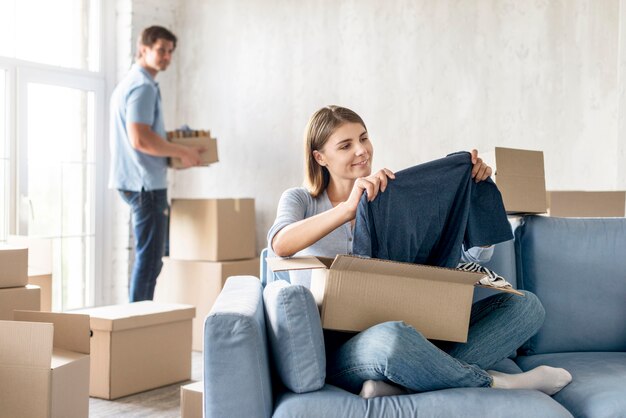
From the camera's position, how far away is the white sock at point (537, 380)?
2049 mm

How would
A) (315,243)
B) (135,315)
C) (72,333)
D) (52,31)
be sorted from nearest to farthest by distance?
1. (315,243)
2. (72,333)
3. (135,315)
4. (52,31)

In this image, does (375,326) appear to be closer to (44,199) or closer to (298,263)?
(298,263)

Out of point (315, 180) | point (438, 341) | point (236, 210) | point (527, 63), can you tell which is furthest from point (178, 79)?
point (438, 341)

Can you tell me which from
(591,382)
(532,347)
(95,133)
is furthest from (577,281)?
(95,133)

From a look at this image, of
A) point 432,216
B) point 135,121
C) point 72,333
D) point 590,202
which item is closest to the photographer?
point 432,216

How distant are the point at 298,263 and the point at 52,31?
3211 mm

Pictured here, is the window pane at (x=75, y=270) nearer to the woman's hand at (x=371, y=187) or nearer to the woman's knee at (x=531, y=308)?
the woman's hand at (x=371, y=187)

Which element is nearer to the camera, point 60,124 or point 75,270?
point 60,124

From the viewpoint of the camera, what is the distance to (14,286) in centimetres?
297

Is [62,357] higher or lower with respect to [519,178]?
lower

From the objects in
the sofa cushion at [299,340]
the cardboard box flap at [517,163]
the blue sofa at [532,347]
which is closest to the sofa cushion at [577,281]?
the blue sofa at [532,347]

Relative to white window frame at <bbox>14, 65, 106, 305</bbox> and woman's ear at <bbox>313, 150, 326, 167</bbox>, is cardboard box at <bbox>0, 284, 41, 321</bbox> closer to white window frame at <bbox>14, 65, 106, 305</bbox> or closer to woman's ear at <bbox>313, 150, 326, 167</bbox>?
woman's ear at <bbox>313, 150, 326, 167</bbox>

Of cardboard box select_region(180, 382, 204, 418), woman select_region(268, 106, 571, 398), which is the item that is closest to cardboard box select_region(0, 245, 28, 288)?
cardboard box select_region(180, 382, 204, 418)

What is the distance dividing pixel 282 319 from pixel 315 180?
2.38 ft
